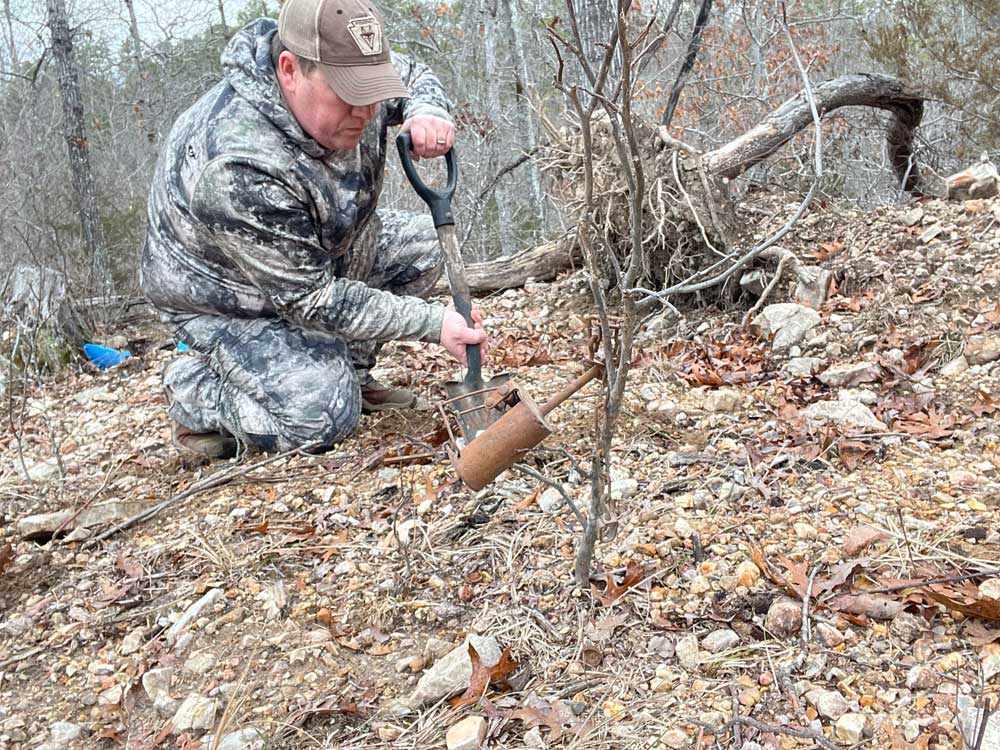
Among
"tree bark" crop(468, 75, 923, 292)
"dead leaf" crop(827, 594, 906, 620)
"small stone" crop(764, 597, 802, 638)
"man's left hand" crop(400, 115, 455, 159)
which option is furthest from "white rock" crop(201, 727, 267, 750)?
"tree bark" crop(468, 75, 923, 292)

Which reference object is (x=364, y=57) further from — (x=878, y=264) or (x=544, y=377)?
(x=878, y=264)

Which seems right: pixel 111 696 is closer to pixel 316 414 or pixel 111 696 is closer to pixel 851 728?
pixel 316 414

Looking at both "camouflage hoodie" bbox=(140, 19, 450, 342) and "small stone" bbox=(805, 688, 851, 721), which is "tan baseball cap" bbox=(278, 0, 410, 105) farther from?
"small stone" bbox=(805, 688, 851, 721)

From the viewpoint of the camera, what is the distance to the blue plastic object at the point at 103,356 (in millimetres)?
5398

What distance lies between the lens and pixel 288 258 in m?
3.05

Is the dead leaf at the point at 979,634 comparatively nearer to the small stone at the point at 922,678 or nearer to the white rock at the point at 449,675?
the small stone at the point at 922,678

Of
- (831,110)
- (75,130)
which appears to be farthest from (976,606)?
(75,130)

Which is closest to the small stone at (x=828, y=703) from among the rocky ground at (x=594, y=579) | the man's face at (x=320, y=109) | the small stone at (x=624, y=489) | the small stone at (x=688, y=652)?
the rocky ground at (x=594, y=579)

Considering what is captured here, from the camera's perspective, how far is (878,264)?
4000 millimetres

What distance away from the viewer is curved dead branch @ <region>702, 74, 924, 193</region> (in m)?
4.49

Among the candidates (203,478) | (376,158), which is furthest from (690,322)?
(203,478)

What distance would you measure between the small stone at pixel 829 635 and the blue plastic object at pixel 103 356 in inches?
184

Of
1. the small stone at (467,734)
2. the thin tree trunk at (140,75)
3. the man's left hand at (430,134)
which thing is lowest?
the small stone at (467,734)

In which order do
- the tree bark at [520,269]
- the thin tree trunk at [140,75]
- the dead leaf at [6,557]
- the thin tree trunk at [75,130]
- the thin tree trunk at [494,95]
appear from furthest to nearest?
the thin tree trunk at [140,75] < the thin tree trunk at [494,95] < the thin tree trunk at [75,130] < the tree bark at [520,269] < the dead leaf at [6,557]
